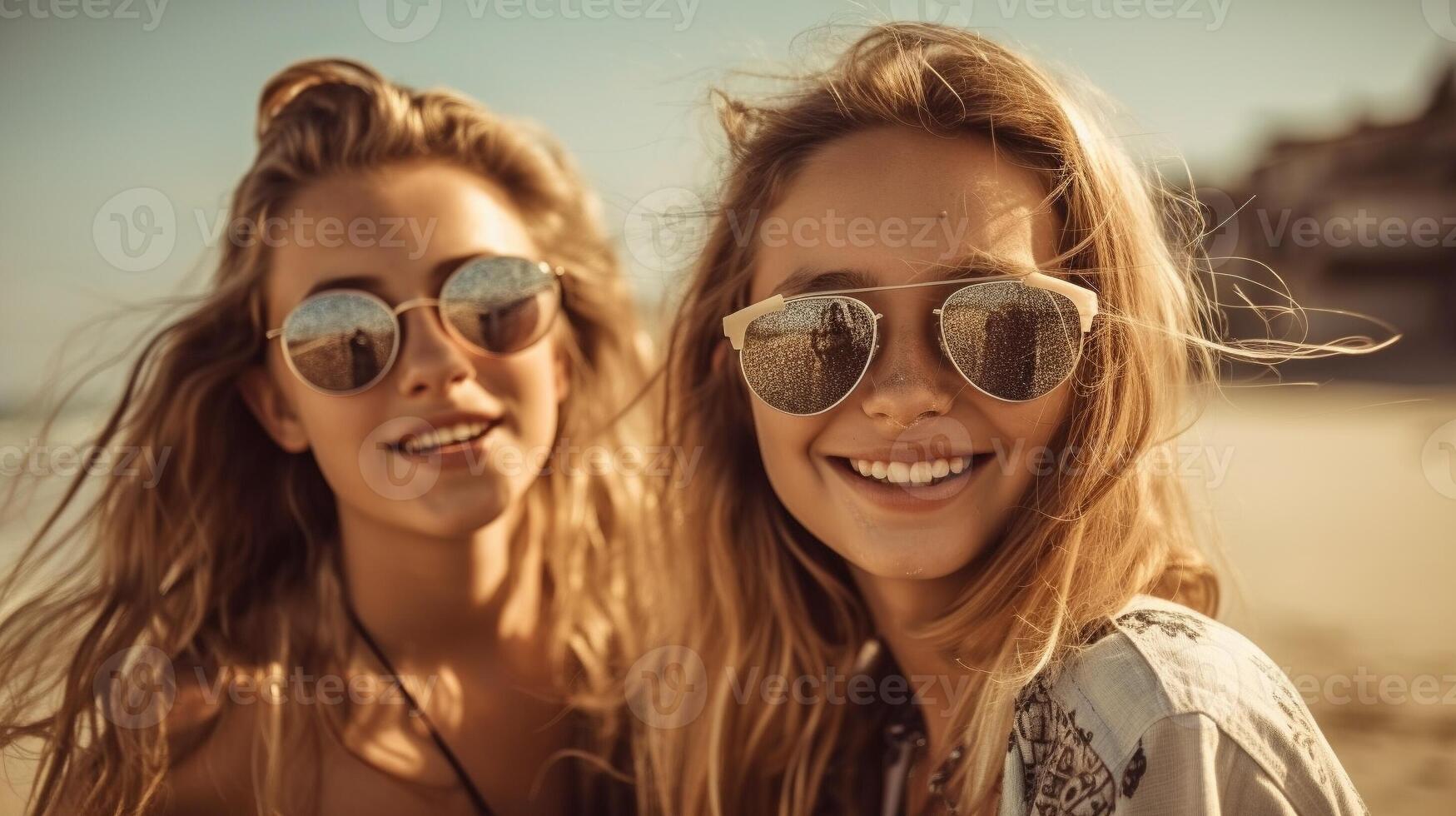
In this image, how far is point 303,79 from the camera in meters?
3.27

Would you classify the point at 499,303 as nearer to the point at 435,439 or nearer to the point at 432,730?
the point at 435,439

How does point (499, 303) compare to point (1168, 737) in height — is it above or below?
above

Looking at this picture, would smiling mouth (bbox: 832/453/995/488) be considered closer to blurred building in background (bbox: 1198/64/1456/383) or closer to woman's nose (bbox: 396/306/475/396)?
woman's nose (bbox: 396/306/475/396)

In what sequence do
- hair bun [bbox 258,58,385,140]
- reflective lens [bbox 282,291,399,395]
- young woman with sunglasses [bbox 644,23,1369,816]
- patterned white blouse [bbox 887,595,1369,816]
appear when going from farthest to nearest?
hair bun [bbox 258,58,385,140] → reflective lens [bbox 282,291,399,395] → young woman with sunglasses [bbox 644,23,1369,816] → patterned white blouse [bbox 887,595,1369,816]

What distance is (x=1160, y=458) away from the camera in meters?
2.41

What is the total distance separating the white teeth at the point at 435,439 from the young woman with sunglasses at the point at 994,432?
2.94ft

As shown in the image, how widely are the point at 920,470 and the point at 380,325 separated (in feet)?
5.00

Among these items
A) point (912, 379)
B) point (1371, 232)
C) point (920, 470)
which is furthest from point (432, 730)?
point (1371, 232)

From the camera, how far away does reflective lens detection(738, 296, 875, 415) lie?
83.3 inches

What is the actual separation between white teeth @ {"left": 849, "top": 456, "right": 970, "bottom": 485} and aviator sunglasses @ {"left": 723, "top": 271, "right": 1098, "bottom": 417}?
7.0 inches

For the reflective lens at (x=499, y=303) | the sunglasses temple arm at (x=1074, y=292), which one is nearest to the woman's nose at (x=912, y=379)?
the sunglasses temple arm at (x=1074, y=292)

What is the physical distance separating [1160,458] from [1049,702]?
786 mm

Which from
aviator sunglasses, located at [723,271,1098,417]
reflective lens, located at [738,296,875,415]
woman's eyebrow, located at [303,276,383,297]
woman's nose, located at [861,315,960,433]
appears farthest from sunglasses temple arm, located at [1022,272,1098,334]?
woman's eyebrow, located at [303,276,383,297]

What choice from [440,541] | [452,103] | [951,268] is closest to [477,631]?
[440,541]
